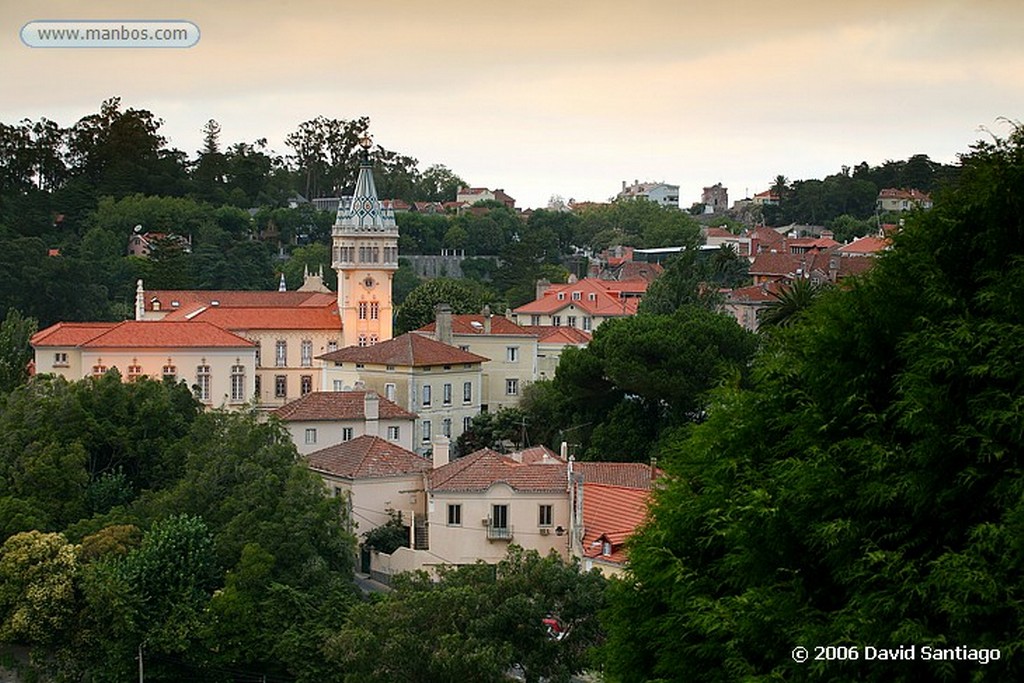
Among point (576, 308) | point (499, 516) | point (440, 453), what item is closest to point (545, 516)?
point (499, 516)

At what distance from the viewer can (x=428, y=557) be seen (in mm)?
34094

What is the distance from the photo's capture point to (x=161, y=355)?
164 feet

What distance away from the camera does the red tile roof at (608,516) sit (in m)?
28.6

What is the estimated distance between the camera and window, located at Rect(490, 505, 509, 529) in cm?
3338

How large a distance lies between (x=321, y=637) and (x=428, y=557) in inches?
289

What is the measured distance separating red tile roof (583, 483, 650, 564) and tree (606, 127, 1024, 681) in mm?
15896

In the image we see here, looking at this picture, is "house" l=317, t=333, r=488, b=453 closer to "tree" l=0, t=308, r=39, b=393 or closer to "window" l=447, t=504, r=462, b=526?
"tree" l=0, t=308, r=39, b=393

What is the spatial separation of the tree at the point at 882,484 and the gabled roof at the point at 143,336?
3988 centimetres

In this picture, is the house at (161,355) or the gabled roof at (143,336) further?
the gabled roof at (143,336)

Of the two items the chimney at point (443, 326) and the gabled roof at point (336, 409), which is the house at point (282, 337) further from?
the gabled roof at point (336, 409)

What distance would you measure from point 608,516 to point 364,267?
1177 inches

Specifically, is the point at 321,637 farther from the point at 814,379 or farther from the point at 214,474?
the point at 814,379

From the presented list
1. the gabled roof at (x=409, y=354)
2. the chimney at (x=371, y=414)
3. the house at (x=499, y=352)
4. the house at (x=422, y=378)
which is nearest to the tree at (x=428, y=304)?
the house at (x=499, y=352)

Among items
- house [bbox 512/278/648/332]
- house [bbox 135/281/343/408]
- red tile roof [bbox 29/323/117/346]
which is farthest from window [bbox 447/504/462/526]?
house [bbox 512/278/648/332]
